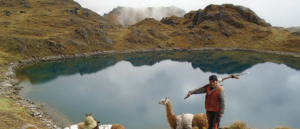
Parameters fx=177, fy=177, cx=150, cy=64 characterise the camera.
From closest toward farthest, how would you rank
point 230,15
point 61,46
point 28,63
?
1. point 28,63
2. point 61,46
3. point 230,15

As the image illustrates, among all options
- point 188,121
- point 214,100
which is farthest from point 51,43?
point 214,100

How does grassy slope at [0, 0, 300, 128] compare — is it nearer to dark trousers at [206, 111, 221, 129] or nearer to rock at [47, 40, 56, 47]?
rock at [47, 40, 56, 47]

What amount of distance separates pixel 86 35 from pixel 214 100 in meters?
69.7

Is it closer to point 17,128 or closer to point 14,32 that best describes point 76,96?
point 17,128

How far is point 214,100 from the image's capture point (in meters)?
6.23

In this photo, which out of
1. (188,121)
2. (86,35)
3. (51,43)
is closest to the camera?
(188,121)

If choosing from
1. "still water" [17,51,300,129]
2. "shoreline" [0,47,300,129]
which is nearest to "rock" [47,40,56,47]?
"shoreline" [0,47,300,129]

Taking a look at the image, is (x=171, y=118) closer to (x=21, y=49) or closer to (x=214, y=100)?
(x=214, y=100)

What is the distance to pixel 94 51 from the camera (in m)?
66.2

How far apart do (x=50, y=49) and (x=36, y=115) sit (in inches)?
1709

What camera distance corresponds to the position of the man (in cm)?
597

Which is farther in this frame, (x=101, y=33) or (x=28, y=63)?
(x=101, y=33)

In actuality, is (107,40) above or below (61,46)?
above

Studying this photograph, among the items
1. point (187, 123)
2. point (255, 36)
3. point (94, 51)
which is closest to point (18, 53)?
point (94, 51)
